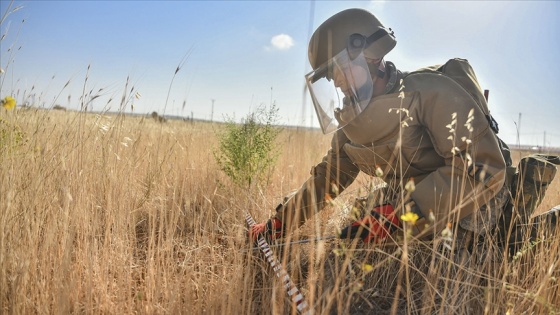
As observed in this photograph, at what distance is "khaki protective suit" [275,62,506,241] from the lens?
173cm

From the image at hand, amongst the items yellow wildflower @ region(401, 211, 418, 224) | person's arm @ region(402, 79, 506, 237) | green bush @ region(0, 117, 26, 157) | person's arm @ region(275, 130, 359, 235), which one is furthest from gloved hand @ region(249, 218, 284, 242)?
green bush @ region(0, 117, 26, 157)

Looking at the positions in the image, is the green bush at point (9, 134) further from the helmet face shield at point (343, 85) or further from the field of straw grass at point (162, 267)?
the helmet face shield at point (343, 85)

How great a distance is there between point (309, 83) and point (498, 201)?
1.26 metres

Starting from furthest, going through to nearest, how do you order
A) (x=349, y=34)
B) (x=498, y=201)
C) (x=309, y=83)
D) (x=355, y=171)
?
1. (x=355, y=171)
2. (x=309, y=83)
3. (x=349, y=34)
4. (x=498, y=201)

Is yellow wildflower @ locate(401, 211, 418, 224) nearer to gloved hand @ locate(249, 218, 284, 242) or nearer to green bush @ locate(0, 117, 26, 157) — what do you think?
gloved hand @ locate(249, 218, 284, 242)

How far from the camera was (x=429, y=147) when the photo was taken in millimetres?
2010

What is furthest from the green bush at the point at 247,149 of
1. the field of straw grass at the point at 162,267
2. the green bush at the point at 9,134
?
the green bush at the point at 9,134

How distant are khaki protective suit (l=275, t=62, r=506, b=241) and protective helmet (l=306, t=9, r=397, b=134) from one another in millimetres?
101

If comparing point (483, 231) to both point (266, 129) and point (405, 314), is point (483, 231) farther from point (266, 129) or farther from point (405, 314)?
point (266, 129)

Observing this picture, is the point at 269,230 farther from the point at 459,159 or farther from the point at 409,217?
the point at 409,217

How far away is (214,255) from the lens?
1971 mm

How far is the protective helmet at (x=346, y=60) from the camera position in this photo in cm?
202

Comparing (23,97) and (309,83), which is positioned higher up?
(309,83)

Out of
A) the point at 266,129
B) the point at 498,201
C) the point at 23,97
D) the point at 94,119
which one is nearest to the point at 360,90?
the point at 498,201
